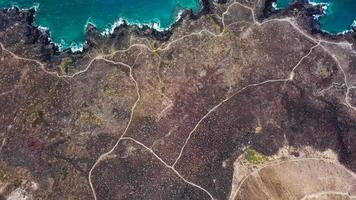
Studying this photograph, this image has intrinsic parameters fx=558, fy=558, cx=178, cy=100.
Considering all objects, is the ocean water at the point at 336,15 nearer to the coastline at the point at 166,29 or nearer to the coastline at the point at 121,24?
the coastline at the point at 166,29

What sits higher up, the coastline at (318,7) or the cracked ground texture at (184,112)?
the coastline at (318,7)

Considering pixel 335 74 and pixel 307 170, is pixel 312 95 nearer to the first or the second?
pixel 335 74

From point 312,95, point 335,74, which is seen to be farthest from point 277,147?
point 335,74

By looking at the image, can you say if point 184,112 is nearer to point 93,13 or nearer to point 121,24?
point 121,24

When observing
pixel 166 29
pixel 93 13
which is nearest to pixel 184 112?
pixel 166 29

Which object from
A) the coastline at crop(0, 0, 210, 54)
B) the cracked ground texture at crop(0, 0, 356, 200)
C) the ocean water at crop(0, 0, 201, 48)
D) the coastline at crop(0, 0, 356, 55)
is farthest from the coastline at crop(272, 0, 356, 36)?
the ocean water at crop(0, 0, 201, 48)

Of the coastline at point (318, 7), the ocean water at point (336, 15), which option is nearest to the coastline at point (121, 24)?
the coastline at point (318, 7)

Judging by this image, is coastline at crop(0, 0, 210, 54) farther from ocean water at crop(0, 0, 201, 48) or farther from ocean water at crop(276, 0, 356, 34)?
ocean water at crop(276, 0, 356, 34)
